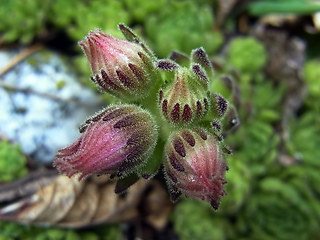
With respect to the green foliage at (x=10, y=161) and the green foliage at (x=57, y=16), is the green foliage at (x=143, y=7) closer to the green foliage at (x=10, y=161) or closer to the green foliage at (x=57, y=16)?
the green foliage at (x=57, y=16)

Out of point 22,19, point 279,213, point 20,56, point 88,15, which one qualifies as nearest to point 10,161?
point 20,56

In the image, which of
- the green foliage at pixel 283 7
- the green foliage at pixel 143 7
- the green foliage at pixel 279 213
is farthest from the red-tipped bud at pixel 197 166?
the green foliage at pixel 283 7

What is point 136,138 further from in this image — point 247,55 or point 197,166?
point 247,55

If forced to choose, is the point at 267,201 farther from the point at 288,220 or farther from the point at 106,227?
the point at 106,227

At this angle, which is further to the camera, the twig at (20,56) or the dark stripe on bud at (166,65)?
the twig at (20,56)

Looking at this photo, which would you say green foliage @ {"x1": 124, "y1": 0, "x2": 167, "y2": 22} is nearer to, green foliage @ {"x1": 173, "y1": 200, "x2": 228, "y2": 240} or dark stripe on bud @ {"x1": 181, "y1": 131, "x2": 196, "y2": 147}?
green foliage @ {"x1": 173, "y1": 200, "x2": 228, "y2": 240}

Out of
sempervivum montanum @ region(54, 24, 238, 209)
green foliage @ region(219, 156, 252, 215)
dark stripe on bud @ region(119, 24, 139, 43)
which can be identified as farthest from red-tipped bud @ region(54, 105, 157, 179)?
green foliage @ region(219, 156, 252, 215)
